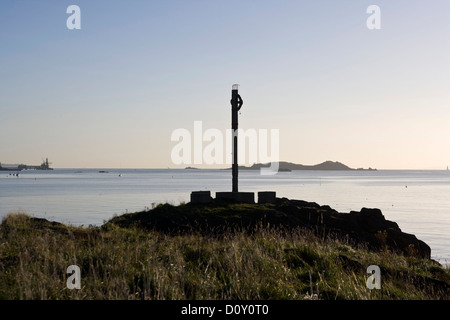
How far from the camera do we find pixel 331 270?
→ 1002cm

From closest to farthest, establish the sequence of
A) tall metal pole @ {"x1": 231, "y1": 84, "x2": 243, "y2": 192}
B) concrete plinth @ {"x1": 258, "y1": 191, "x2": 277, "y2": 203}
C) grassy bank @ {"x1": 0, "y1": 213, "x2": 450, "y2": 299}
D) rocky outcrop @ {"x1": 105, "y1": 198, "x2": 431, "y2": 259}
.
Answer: grassy bank @ {"x1": 0, "y1": 213, "x2": 450, "y2": 299} → rocky outcrop @ {"x1": 105, "y1": 198, "x2": 431, "y2": 259} → concrete plinth @ {"x1": 258, "y1": 191, "x2": 277, "y2": 203} → tall metal pole @ {"x1": 231, "y1": 84, "x2": 243, "y2": 192}

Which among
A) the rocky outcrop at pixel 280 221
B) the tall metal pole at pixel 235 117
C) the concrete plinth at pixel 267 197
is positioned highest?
the tall metal pole at pixel 235 117

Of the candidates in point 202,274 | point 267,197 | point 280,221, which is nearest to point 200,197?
point 267,197

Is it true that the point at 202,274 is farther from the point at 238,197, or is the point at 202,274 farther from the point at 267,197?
the point at 267,197

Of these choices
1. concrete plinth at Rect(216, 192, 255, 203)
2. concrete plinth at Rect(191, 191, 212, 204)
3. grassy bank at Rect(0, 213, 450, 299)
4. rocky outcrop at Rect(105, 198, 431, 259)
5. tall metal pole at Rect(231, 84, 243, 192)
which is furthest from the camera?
tall metal pole at Rect(231, 84, 243, 192)

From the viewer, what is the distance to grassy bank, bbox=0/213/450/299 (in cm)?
747

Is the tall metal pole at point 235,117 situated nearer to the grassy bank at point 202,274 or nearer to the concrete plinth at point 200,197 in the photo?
the concrete plinth at point 200,197

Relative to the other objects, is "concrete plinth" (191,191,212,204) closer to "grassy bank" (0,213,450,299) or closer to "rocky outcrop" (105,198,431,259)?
"rocky outcrop" (105,198,431,259)

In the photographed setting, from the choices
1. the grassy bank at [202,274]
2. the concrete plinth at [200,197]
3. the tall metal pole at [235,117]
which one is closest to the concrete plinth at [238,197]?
the concrete plinth at [200,197]

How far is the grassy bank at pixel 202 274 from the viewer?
7.47m

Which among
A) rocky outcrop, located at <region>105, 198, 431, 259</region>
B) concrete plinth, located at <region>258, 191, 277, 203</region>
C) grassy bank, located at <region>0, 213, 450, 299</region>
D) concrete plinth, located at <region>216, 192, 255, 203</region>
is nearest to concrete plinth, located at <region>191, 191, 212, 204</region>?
rocky outcrop, located at <region>105, 198, 431, 259</region>

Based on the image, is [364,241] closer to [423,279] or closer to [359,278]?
[423,279]

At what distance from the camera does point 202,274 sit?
8719 mm
